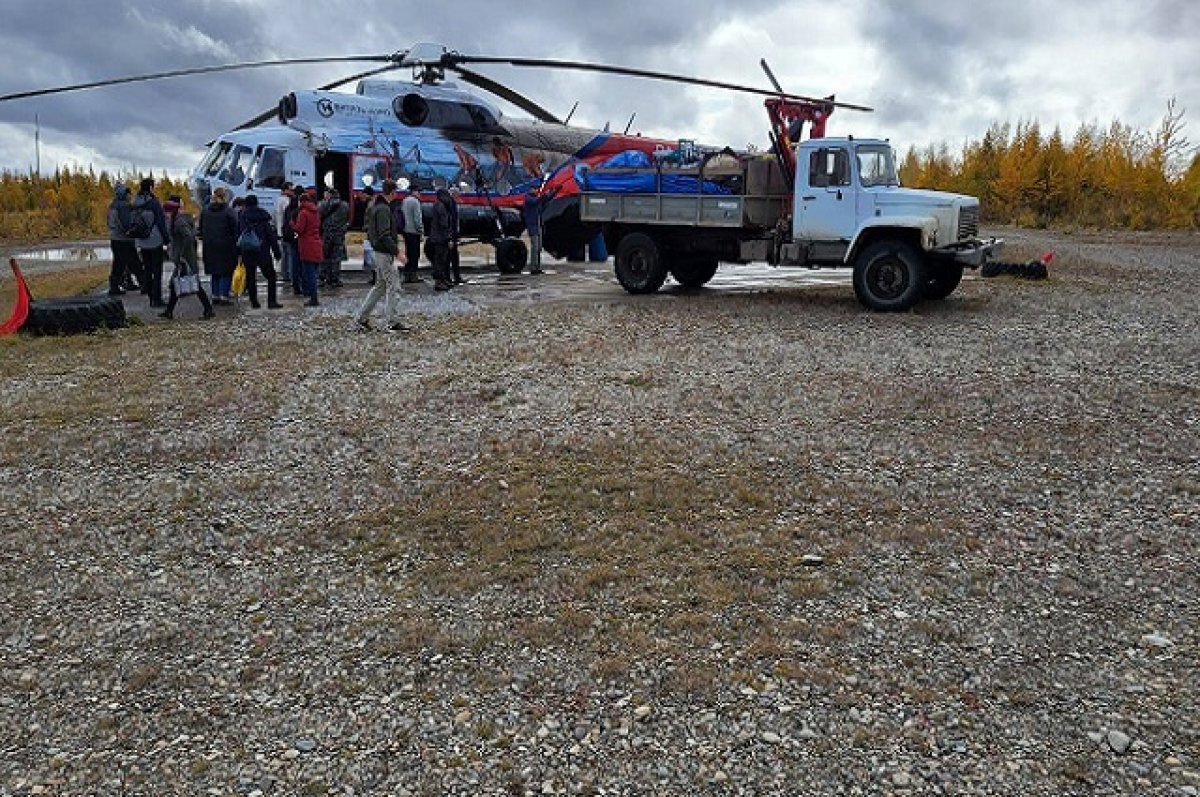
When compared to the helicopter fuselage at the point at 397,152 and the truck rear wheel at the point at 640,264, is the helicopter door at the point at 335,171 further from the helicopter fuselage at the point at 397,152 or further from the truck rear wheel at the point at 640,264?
the truck rear wheel at the point at 640,264

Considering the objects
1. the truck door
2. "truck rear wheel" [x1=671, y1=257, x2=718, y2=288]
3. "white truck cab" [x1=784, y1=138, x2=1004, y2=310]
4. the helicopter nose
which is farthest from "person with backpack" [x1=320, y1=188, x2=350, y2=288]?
the truck door

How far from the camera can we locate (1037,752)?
309 centimetres

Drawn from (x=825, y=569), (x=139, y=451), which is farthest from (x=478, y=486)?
(x=139, y=451)

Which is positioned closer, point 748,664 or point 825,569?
point 748,664

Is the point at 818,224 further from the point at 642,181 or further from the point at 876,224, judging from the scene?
the point at 642,181

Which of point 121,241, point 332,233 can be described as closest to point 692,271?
point 332,233

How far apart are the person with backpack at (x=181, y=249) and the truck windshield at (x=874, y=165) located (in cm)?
891

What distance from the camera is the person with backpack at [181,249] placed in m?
11.5

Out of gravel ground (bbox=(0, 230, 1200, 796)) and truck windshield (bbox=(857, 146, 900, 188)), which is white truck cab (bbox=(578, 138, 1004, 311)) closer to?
truck windshield (bbox=(857, 146, 900, 188))

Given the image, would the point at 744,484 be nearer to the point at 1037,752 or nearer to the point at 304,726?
the point at 1037,752

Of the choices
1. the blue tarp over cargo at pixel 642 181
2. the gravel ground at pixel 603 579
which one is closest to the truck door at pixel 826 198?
the blue tarp over cargo at pixel 642 181

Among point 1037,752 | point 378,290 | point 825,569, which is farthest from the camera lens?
point 378,290

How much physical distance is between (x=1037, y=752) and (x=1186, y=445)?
13.6 ft

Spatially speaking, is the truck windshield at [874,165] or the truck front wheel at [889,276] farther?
the truck windshield at [874,165]
